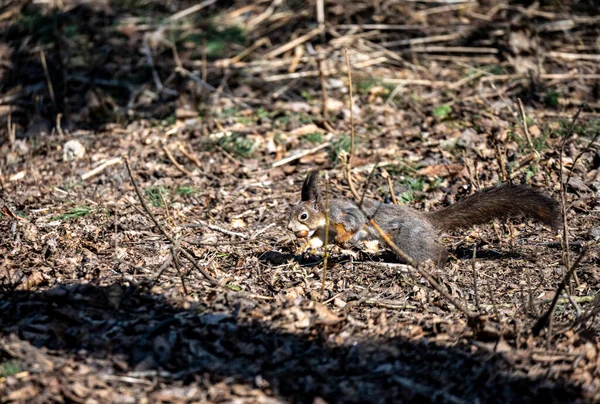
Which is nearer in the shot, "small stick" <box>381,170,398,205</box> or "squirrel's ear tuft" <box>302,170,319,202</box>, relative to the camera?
"squirrel's ear tuft" <box>302,170,319,202</box>

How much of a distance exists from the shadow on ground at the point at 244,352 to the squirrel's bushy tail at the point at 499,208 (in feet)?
4.66

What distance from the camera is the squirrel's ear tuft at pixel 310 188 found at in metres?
4.85

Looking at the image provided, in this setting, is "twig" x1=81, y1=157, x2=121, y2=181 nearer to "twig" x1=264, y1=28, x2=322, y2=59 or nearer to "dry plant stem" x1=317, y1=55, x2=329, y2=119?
"dry plant stem" x1=317, y1=55, x2=329, y2=119

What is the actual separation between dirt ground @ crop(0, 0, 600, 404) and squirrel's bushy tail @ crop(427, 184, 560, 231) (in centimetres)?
28

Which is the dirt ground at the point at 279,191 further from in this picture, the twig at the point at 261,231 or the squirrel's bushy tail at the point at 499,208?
the squirrel's bushy tail at the point at 499,208

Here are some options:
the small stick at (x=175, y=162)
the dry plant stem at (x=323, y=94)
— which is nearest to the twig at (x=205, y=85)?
the dry plant stem at (x=323, y=94)

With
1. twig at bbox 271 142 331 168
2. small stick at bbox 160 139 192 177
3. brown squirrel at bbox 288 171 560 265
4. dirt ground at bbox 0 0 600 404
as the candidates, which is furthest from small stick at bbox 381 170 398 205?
small stick at bbox 160 139 192 177

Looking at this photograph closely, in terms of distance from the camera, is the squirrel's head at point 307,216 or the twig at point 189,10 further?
the twig at point 189,10

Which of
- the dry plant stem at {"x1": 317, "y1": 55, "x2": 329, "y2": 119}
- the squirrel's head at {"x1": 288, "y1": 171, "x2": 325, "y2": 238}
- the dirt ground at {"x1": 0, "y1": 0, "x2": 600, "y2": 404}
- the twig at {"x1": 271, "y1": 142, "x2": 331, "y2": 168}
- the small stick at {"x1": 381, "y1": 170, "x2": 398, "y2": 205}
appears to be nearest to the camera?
the dirt ground at {"x1": 0, "y1": 0, "x2": 600, "y2": 404}

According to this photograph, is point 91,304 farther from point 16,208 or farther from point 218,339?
point 16,208

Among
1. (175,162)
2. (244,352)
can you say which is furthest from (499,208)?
(175,162)

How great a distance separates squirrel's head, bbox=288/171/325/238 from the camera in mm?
4961

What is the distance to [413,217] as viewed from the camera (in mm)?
4926

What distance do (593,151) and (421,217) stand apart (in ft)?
7.52
